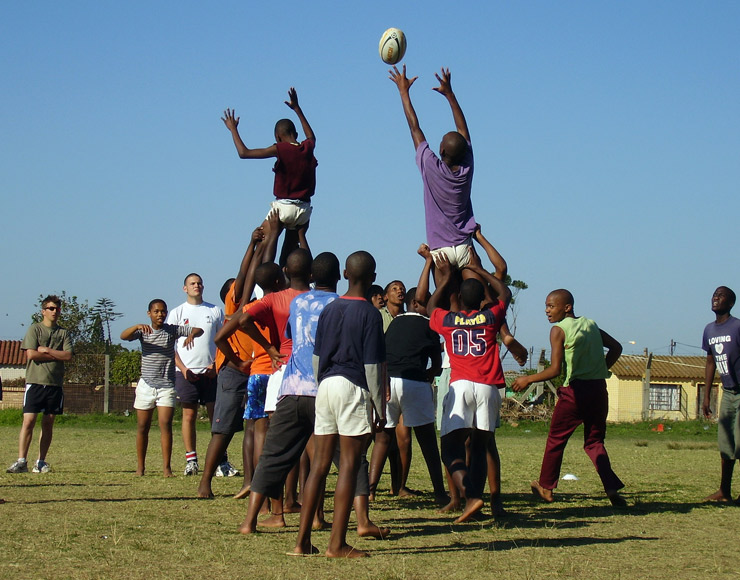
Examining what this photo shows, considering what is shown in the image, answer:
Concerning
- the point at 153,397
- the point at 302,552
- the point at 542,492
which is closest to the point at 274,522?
the point at 302,552

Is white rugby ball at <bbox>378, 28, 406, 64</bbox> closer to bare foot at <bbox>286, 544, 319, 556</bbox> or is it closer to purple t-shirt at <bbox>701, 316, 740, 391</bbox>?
purple t-shirt at <bbox>701, 316, 740, 391</bbox>

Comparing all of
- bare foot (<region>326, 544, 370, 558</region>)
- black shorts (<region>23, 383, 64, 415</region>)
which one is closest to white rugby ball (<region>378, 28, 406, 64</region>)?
bare foot (<region>326, 544, 370, 558</region>)

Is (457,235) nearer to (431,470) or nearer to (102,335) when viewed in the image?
(431,470)

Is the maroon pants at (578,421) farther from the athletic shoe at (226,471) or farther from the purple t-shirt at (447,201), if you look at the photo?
the athletic shoe at (226,471)

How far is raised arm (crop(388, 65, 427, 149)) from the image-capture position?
28.5ft

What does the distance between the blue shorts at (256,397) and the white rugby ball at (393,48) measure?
352 cm

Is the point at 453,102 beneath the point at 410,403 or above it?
above

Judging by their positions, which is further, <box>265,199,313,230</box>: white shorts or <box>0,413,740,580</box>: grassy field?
<box>265,199,313,230</box>: white shorts

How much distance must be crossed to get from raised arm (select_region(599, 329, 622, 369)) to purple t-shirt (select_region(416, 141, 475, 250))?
2174 millimetres

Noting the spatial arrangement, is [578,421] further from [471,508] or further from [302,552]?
[302,552]

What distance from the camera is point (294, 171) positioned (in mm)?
9109

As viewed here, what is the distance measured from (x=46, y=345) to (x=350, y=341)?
680 cm

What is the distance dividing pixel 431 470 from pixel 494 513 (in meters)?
1.16

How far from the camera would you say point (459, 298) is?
847cm
